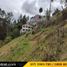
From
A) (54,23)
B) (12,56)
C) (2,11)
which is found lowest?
(12,56)

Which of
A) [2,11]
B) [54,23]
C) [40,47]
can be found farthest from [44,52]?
[2,11]

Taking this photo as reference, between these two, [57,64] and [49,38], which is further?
[49,38]

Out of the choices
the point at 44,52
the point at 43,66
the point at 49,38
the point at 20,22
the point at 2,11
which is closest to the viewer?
the point at 43,66

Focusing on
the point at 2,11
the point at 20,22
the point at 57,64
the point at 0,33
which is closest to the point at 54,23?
the point at 57,64

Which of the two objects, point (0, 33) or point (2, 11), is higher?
point (2, 11)

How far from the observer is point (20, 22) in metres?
80.6

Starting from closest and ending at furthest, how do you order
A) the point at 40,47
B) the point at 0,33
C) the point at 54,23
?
the point at 40,47
the point at 54,23
the point at 0,33

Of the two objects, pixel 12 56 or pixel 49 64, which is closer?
pixel 49 64

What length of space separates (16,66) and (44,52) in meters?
14.3

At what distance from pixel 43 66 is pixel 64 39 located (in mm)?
16561

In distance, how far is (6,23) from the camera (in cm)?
8369

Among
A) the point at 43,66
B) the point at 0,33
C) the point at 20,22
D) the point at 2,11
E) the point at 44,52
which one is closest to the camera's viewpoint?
the point at 43,66

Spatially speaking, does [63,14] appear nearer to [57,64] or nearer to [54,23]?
[54,23]

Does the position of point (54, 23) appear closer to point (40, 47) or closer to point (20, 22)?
point (40, 47)
